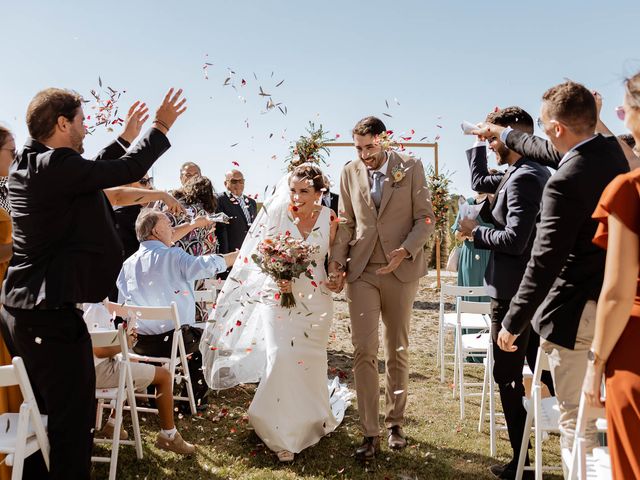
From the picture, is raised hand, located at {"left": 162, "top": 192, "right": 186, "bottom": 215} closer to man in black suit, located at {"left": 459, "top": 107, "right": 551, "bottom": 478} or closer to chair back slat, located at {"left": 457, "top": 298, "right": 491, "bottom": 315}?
man in black suit, located at {"left": 459, "top": 107, "right": 551, "bottom": 478}

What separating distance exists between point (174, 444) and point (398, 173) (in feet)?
9.40

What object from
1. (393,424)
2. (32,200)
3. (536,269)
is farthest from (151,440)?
(536,269)

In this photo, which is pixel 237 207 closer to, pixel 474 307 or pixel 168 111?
pixel 474 307

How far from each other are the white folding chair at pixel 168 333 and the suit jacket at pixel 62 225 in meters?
1.36

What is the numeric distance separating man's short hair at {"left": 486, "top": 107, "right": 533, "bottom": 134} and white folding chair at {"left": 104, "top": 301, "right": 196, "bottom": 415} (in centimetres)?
307

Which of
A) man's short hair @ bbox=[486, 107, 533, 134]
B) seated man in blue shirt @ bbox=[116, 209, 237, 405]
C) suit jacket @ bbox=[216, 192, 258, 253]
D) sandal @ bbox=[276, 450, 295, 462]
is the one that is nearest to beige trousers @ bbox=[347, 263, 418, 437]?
sandal @ bbox=[276, 450, 295, 462]

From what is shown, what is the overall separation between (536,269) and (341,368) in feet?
15.8

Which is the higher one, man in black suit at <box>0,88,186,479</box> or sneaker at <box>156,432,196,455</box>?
man in black suit at <box>0,88,186,479</box>

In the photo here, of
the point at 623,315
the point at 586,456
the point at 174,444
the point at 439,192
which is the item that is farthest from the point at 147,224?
the point at 439,192

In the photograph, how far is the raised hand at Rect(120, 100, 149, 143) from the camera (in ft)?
12.0

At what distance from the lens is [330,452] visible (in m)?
4.69

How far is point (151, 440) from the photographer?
4980 millimetres

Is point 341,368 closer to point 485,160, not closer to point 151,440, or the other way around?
point 151,440

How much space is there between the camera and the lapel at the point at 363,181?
4.82 meters
